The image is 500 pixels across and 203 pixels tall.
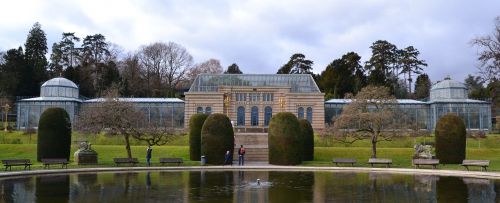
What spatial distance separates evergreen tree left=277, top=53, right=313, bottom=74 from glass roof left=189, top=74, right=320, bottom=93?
30.9 metres

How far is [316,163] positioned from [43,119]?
1980 cm

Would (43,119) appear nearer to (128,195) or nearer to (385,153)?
(128,195)

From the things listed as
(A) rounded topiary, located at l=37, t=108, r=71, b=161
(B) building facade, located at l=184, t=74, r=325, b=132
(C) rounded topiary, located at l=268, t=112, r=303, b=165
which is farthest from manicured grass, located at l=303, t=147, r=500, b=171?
(B) building facade, located at l=184, t=74, r=325, b=132

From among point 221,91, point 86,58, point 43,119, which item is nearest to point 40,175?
point 43,119

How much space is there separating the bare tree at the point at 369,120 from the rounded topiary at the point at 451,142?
10.7 feet

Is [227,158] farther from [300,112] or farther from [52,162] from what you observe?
[300,112]

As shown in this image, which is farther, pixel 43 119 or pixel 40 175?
pixel 43 119

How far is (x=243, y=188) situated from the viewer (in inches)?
805

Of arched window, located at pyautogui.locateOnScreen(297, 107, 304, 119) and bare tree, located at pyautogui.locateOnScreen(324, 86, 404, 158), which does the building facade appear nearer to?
arched window, located at pyautogui.locateOnScreen(297, 107, 304, 119)

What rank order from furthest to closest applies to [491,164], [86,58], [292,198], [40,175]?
[86,58] < [491,164] < [40,175] < [292,198]

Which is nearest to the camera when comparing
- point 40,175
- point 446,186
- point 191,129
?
point 446,186

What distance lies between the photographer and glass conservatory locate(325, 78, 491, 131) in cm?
6159

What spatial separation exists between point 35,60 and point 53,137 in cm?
5916

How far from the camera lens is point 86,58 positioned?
301 feet
